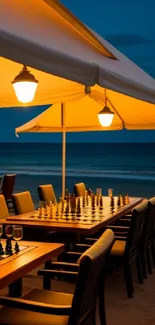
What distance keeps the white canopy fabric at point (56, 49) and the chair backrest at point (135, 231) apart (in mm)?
983

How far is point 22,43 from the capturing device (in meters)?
2.45

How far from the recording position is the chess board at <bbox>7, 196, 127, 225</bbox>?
195 inches

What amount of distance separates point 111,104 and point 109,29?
4595 cm

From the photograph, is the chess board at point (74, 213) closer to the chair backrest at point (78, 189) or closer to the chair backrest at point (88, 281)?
the chair backrest at point (78, 189)

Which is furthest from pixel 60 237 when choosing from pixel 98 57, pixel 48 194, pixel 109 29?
pixel 109 29

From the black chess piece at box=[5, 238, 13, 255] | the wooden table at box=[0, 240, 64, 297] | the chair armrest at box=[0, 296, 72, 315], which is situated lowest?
the chair armrest at box=[0, 296, 72, 315]

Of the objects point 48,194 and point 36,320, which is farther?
point 48,194

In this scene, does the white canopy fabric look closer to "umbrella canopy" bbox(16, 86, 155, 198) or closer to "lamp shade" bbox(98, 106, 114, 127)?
"lamp shade" bbox(98, 106, 114, 127)

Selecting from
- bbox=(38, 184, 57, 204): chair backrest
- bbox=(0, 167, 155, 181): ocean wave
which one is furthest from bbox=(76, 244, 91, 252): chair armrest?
bbox=(0, 167, 155, 181): ocean wave

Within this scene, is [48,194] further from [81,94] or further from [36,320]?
[36,320]

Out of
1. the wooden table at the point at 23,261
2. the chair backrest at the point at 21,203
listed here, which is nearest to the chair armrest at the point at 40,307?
the wooden table at the point at 23,261

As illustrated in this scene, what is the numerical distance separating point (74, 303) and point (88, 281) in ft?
0.43

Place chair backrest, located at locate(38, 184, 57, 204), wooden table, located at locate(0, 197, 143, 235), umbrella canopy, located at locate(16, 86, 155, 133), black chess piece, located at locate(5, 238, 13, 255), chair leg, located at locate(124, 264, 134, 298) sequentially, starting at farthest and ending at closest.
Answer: umbrella canopy, located at locate(16, 86, 155, 133) → chair backrest, located at locate(38, 184, 57, 204) → chair leg, located at locate(124, 264, 134, 298) → wooden table, located at locate(0, 197, 143, 235) → black chess piece, located at locate(5, 238, 13, 255)

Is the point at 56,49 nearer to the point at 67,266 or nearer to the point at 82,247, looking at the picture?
the point at 67,266
